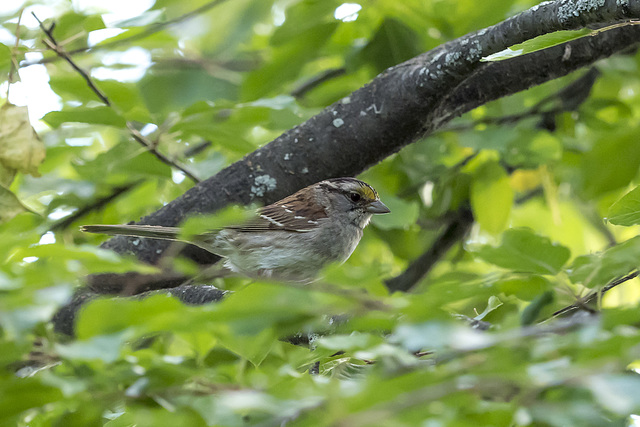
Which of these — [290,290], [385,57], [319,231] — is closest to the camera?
[290,290]

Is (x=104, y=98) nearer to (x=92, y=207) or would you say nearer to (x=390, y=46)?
(x=92, y=207)

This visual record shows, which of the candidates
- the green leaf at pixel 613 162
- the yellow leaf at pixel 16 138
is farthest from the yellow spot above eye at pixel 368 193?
the yellow leaf at pixel 16 138

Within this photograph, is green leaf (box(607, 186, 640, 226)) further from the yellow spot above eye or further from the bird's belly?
the bird's belly

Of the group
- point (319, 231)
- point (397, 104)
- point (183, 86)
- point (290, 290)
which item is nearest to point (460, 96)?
point (397, 104)

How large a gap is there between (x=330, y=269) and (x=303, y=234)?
11.2ft

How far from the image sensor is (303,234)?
464 cm

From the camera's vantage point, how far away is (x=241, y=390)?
1406mm

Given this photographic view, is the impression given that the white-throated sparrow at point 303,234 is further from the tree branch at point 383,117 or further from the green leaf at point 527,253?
the green leaf at point 527,253

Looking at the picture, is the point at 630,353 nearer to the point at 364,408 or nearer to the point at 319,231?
the point at 364,408

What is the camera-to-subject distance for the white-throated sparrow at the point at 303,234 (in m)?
4.52

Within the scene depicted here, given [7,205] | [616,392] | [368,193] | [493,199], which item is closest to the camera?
[616,392]

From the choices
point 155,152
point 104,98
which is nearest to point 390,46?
point 155,152

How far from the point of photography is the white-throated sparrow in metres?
4.52

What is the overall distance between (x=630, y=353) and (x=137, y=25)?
3.07 metres
